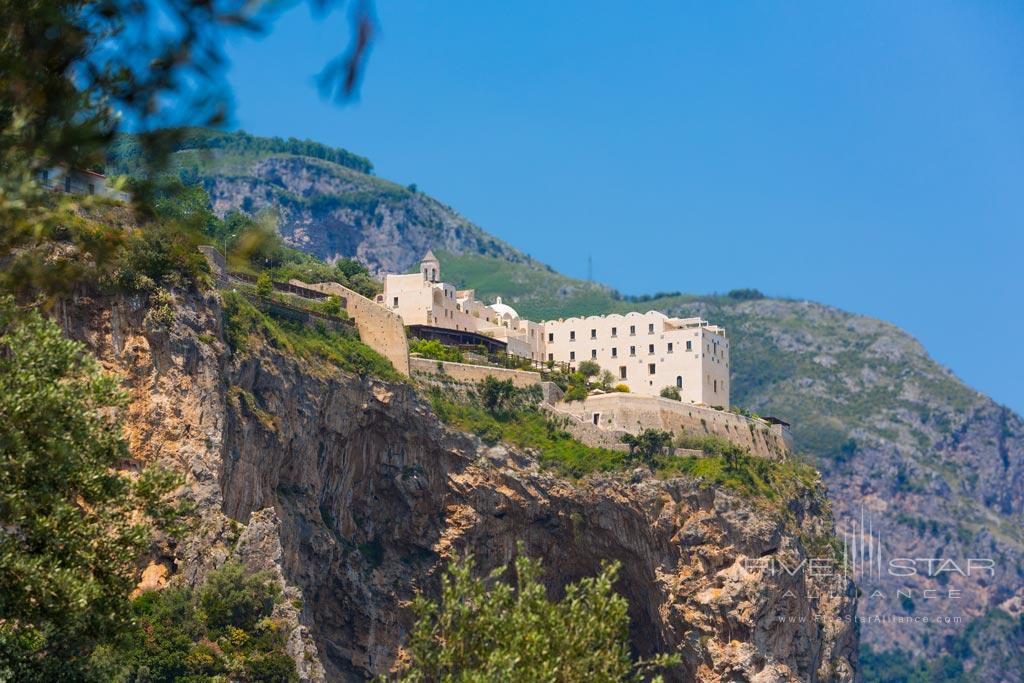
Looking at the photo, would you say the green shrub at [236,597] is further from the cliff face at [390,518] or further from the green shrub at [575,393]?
the green shrub at [575,393]

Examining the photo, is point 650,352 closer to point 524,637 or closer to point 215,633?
point 215,633

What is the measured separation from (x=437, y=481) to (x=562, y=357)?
83.0 feet

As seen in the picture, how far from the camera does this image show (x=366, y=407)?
85.1 metres

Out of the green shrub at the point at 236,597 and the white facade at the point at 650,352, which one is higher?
the white facade at the point at 650,352

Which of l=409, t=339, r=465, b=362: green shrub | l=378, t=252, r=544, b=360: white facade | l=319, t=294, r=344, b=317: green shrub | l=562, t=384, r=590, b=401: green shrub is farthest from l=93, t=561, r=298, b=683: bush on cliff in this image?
l=378, t=252, r=544, b=360: white facade

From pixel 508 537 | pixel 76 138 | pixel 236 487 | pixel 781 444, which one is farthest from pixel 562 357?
pixel 76 138

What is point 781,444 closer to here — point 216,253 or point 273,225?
point 216,253

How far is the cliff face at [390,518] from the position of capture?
69438 millimetres

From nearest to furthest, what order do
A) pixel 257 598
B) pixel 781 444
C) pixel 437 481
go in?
pixel 257 598 → pixel 437 481 → pixel 781 444

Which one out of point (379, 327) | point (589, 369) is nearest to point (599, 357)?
point (589, 369)

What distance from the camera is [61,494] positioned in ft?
93.5

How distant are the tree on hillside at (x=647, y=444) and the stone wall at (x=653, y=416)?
5.35ft

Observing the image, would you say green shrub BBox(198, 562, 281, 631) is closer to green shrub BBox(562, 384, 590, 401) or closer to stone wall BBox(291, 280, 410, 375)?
stone wall BBox(291, 280, 410, 375)

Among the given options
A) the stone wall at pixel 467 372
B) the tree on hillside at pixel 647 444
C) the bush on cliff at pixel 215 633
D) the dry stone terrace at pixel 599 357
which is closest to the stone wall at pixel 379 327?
the dry stone terrace at pixel 599 357
